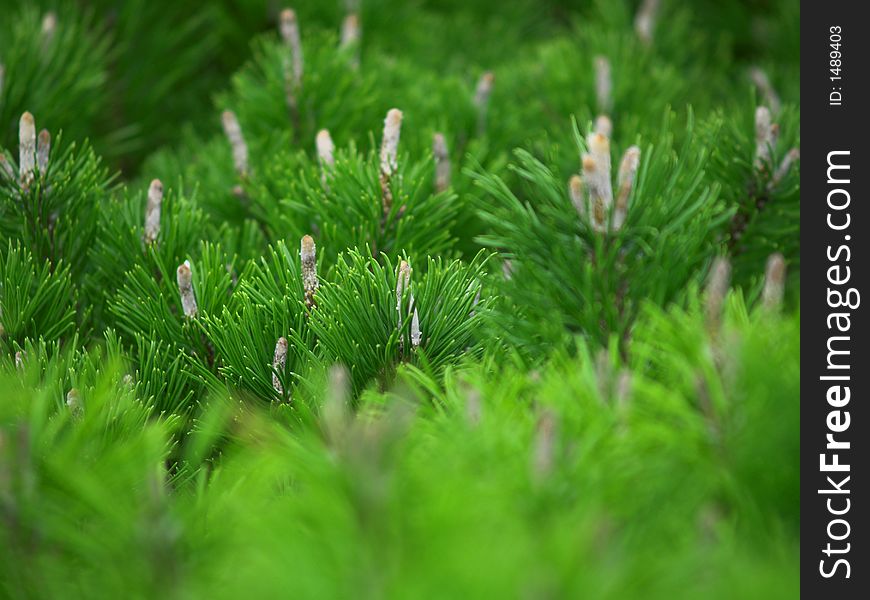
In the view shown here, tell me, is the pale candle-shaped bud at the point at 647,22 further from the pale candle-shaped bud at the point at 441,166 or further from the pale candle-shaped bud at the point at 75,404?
the pale candle-shaped bud at the point at 75,404

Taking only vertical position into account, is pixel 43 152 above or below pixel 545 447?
above

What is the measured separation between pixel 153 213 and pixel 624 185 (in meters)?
0.24

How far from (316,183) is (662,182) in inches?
7.1

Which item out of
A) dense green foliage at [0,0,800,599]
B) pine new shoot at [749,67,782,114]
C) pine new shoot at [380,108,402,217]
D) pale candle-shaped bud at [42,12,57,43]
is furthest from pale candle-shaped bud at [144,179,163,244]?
pine new shoot at [749,67,782,114]

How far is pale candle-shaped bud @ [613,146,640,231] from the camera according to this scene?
0.32m

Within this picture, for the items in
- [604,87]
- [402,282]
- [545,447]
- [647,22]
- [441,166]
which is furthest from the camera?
[647,22]

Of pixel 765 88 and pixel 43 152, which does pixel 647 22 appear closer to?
pixel 765 88

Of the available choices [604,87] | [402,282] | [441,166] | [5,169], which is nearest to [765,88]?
[604,87]

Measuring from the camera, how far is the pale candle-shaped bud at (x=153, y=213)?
1.42 feet

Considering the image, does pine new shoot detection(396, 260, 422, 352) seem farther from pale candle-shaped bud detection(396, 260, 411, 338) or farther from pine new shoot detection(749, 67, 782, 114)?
pine new shoot detection(749, 67, 782, 114)

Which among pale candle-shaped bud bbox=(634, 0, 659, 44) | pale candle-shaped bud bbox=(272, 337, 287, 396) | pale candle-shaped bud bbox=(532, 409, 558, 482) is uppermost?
pale candle-shaped bud bbox=(634, 0, 659, 44)

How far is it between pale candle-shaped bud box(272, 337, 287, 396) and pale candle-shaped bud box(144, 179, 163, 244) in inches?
4.4

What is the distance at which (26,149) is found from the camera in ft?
1.38

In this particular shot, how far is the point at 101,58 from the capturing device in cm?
67
